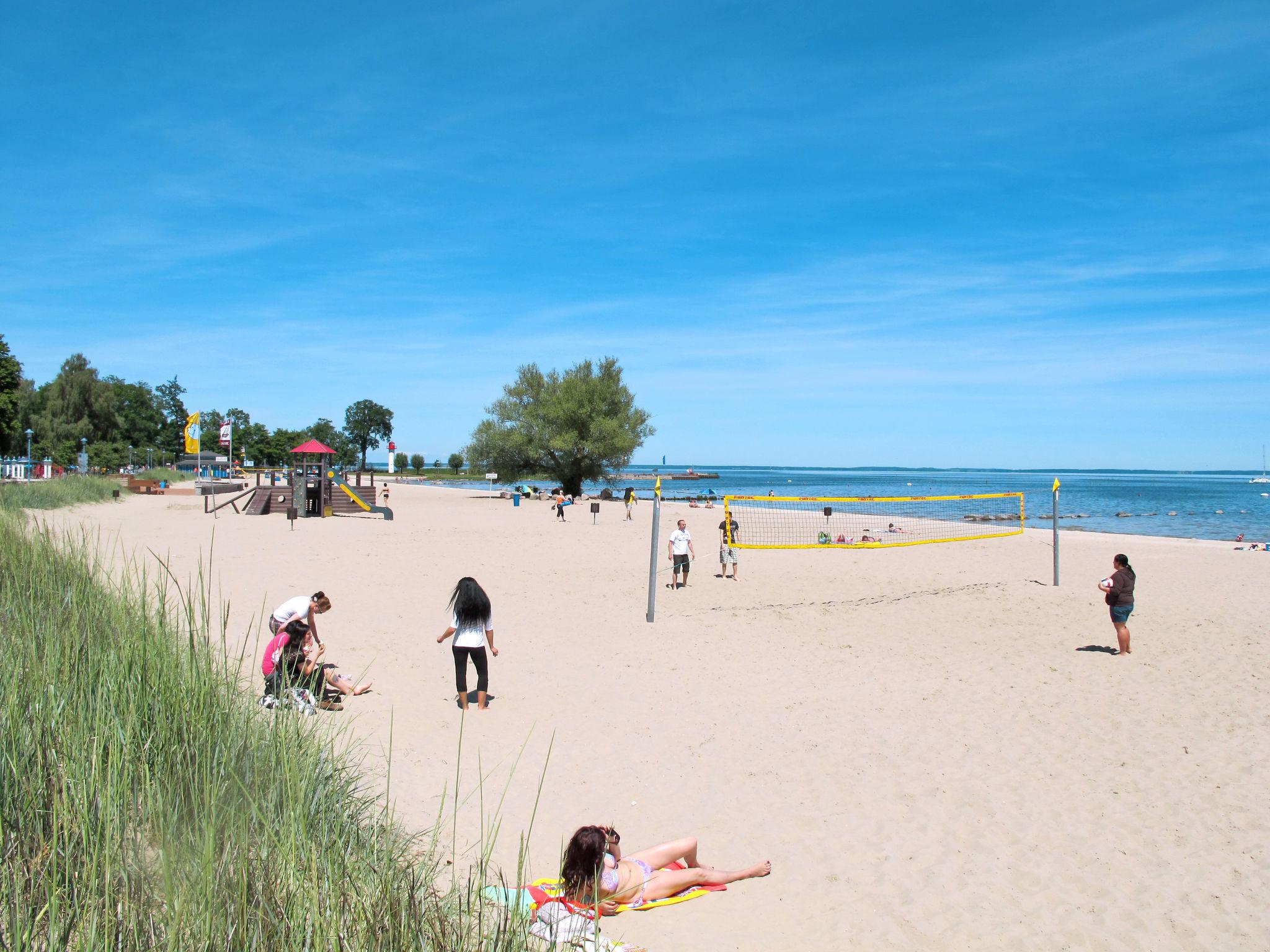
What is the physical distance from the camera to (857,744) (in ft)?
21.3

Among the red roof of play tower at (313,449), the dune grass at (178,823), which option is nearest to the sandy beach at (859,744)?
the dune grass at (178,823)

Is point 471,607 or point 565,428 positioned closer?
point 471,607

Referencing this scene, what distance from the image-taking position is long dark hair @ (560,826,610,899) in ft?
12.6

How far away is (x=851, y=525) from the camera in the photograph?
34.7 m

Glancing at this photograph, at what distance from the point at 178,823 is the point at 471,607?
4481 mm

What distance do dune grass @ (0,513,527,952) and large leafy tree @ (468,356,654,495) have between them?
4874 centimetres

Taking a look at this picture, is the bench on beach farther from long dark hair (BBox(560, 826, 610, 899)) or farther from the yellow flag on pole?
long dark hair (BBox(560, 826, 610, 899))

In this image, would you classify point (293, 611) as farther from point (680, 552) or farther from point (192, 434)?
point (192, 434)

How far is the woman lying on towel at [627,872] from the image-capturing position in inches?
152

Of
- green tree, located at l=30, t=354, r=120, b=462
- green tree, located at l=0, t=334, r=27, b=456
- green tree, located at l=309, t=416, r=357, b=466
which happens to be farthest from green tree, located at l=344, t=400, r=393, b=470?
green tree, located at l=0, t=334, r=27, b=456

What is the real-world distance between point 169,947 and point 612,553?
17328 mm

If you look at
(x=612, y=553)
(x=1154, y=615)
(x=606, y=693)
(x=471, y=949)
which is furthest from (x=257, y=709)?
(x=612, y=553)

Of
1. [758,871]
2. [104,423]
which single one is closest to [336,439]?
[104,423]

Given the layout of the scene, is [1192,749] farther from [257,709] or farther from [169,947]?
[169,947]
